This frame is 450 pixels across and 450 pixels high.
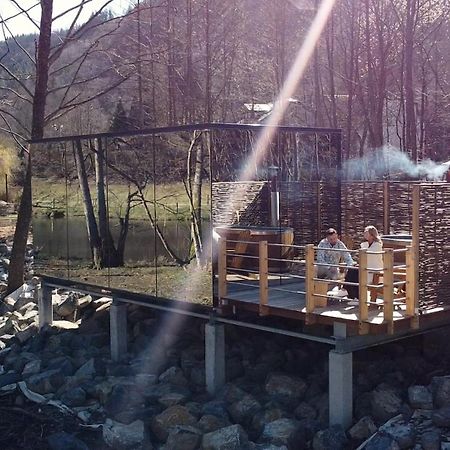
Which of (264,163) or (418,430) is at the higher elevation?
(264,163)

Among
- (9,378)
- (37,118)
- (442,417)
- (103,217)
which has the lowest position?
(9,378)

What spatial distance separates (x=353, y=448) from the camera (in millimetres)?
8977

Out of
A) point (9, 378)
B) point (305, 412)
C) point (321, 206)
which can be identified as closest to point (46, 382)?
point (9, 378)

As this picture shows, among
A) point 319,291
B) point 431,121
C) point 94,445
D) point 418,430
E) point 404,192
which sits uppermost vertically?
point 431,121

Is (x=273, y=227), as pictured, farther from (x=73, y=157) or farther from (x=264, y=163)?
(x=73, y=157)

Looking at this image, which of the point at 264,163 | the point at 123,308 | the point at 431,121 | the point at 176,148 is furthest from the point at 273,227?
the point at 431,121

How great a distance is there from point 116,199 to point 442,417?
6.91 meters

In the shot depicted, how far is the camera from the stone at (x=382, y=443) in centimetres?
847

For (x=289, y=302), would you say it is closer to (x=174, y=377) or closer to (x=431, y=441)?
(x=174, y=377)

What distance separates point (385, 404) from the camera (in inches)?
372

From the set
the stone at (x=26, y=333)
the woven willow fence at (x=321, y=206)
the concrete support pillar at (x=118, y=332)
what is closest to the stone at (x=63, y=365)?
the concrete support pillar at (x=118, y=332)

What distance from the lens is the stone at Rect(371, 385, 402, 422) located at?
933 centimetres

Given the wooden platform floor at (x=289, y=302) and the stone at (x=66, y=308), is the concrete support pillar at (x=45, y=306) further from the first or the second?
the wooden platform floor at (x=289, y=302)

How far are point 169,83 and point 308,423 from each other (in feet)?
67.5
